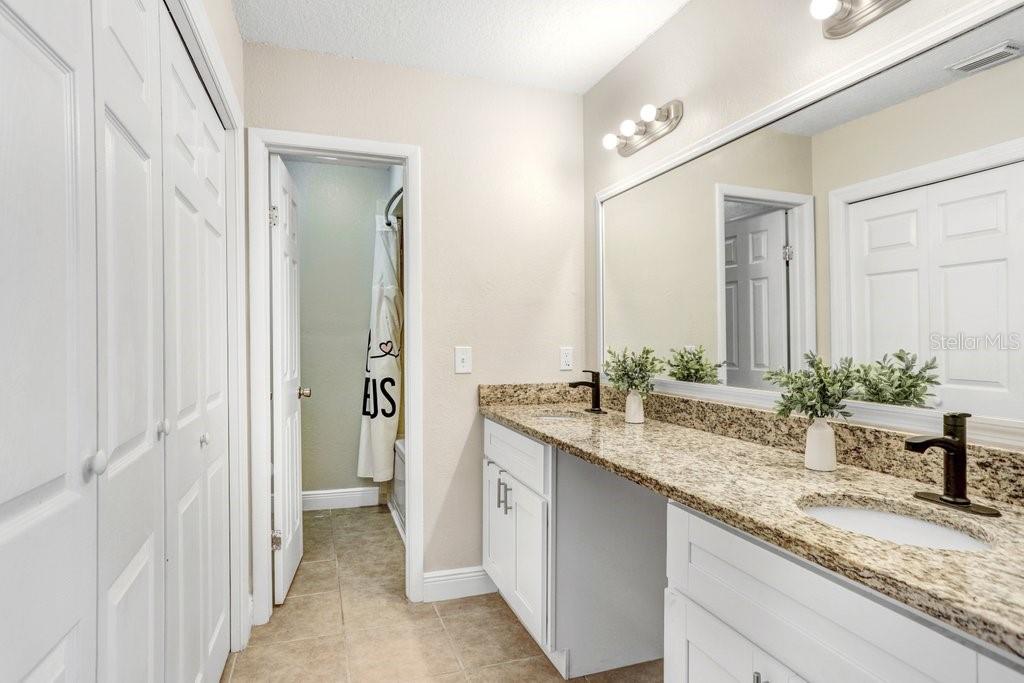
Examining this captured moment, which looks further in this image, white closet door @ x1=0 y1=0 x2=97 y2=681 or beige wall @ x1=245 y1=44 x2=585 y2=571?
beige wall @ x1=245 y1=44 x2=585 y2=571

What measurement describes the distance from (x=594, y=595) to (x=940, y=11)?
6.02ft

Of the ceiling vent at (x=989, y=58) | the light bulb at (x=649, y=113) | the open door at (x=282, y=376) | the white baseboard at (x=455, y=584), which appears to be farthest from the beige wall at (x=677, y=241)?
the open door at (x=282, y=376)

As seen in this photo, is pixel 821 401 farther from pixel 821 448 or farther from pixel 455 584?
pixel 455 584

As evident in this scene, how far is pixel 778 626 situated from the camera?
0.97 meters

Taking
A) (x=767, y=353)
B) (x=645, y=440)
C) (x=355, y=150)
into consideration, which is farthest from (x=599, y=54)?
(x=645, y=440)

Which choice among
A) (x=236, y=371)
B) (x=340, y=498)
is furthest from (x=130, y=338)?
(x=340, y=498)

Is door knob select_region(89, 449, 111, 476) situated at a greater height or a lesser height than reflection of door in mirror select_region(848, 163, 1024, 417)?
lesser

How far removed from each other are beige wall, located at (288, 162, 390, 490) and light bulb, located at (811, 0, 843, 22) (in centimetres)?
290

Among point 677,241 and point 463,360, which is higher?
point 677,241

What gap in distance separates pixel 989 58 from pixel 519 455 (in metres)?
1.67

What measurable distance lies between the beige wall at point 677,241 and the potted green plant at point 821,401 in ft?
1.61

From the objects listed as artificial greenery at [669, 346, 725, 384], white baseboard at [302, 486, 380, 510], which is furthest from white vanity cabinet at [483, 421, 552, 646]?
white baseboard at [302, 486, 380, 510]

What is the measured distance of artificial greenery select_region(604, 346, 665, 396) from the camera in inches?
Result: 84.4

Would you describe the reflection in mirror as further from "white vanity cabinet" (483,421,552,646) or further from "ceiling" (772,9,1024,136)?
"white vanity cabinet" (483,421,552,646)
